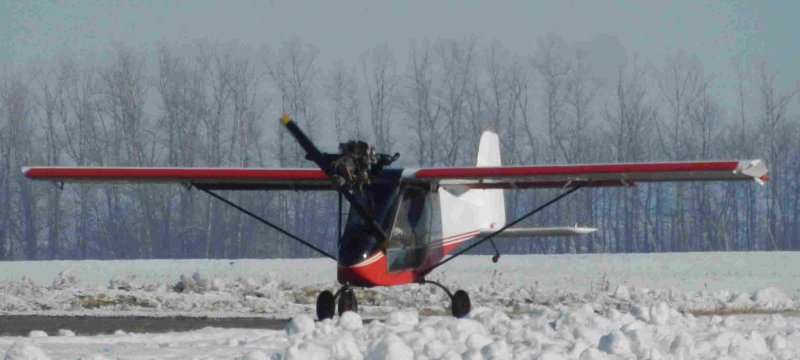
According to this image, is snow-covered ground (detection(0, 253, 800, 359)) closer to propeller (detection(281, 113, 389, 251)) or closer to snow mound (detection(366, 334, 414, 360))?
snow mound (detection(366, 334, 414, 360))

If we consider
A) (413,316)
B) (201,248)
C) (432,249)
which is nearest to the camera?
(413,316)

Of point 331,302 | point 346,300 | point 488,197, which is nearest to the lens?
point 346,300

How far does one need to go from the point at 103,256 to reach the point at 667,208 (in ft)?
98.3

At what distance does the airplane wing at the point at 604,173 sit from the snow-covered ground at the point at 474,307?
1987 mm

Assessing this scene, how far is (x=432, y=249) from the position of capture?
20.7m

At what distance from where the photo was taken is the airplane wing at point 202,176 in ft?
67.8

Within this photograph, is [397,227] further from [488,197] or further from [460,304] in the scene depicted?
[488,197]

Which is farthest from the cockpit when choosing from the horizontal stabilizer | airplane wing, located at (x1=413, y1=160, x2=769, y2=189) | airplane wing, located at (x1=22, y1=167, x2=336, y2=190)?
the horizontal stabilizer

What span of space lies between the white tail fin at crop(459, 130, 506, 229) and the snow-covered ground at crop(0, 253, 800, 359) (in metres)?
1.34

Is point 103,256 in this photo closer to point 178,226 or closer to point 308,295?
point 178,226

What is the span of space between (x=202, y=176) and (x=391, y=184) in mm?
3253

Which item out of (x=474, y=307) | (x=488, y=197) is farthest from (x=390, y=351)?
(x=488, y=197)

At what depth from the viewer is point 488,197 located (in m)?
26.2

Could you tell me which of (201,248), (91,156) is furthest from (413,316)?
(91,156)
